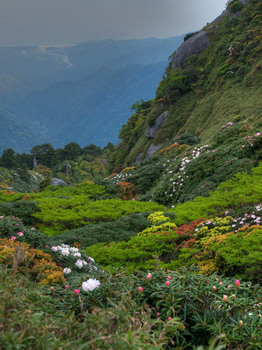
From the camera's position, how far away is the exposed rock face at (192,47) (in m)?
33.3

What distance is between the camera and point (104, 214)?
11.9 metres

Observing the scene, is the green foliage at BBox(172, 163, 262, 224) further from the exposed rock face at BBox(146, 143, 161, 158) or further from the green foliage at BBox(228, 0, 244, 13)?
the green foliage at BBox(228, 0, 244, 13)

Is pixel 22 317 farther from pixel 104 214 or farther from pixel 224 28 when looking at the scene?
pixel 224 28

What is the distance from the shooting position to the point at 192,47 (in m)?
34.1

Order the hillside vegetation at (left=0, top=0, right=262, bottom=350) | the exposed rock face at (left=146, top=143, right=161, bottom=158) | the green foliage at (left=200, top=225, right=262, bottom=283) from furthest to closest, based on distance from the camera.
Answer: the exposed rock face at (left=146, top=143, right=161, bottom=158)
the green foliage at (left=200, top=225, right=262, bottom=283)
the hillside vegetation at (left=0, top=0, right=262, bottom=350)

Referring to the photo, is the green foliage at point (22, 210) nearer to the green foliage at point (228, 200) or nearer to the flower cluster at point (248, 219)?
the green foliage at point (228, 200)

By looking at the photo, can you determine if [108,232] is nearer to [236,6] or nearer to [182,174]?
[182,174]

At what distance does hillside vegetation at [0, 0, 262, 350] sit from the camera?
85.5 inches

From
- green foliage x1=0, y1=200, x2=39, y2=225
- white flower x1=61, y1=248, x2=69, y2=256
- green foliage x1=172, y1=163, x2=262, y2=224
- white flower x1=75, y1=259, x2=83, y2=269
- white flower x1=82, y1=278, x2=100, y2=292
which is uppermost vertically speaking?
green foliage x1=0, y1=200, x2=39, y2=225

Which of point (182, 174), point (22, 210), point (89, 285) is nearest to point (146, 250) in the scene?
point (89, 285)

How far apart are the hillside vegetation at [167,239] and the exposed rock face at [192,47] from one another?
1117mm

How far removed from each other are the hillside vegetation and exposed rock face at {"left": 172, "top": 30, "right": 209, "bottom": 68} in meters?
1.12

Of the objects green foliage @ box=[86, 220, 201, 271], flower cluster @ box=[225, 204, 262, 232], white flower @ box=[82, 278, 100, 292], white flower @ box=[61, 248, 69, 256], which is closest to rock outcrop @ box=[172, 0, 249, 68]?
flower cluster @ box=[225, 204, 262, 232]

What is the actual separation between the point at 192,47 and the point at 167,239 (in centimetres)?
3176
